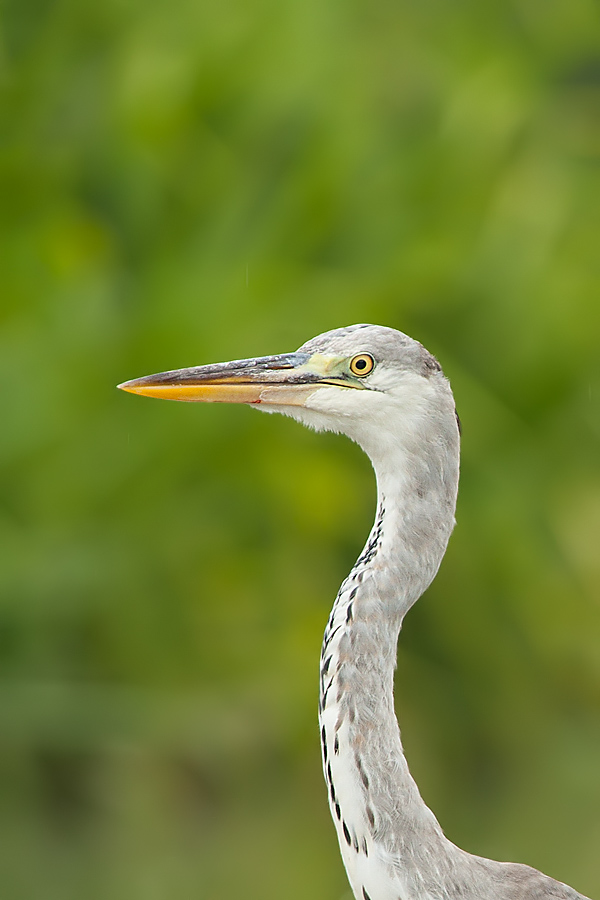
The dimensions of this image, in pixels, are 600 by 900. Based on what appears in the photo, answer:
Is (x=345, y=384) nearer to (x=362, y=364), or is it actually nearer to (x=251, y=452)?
(x=362, y=364)

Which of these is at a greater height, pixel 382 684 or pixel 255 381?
pixel 255 381

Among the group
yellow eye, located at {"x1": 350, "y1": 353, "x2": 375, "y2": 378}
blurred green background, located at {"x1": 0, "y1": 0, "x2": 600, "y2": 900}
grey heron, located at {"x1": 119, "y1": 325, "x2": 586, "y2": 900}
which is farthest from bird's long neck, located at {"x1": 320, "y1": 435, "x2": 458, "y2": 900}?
blurred green background, located at {"x1": 0, "y1": 0, "x2": 600, "y2": 900}

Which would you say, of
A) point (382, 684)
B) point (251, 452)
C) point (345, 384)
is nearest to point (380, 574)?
point (382, 684)

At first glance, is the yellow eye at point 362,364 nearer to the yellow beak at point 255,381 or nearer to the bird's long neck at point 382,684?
the yellow beak at point 255,381

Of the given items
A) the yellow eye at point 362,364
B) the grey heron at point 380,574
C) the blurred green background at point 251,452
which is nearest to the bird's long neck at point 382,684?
the grey heron at point 380,574

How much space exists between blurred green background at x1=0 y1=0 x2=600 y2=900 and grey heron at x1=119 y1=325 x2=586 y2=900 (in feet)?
7.40

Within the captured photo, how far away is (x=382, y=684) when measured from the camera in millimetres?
2070

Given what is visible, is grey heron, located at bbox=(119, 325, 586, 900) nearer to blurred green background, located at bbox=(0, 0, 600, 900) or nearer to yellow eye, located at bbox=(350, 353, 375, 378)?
yellow eye, located at bbox=(350, 353, 375, 378)

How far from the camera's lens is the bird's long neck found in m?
2.04

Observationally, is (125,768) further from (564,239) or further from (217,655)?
(564,239)

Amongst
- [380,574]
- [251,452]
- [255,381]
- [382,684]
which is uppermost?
[255,381]

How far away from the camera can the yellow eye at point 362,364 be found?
2.12 meters

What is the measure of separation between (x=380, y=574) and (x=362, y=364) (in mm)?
313

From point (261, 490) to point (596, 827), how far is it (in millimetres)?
1637
